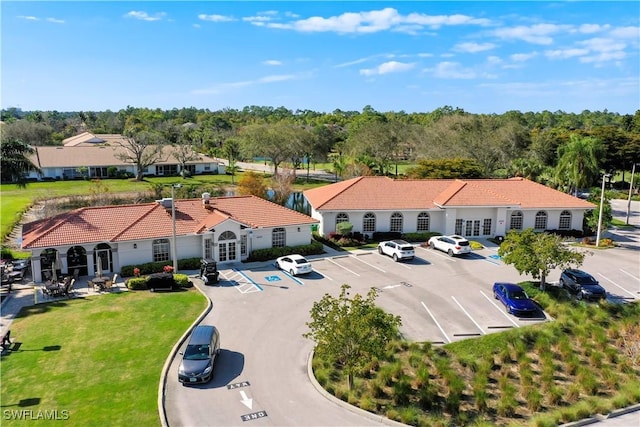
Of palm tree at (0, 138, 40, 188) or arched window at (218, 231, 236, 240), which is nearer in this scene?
arched window at (218, 231, 236, 240)

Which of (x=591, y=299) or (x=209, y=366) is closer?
(x=209, y=366)

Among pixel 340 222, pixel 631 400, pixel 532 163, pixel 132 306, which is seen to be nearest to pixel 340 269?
pixel 340 222

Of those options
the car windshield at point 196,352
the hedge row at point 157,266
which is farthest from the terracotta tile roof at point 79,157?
the car windshield at point 196,352

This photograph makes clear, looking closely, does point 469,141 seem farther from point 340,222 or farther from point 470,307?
point 470,307

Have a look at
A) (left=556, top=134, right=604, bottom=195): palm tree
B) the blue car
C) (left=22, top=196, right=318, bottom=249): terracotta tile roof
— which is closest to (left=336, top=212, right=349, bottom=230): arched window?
(left=22, top=196, right=318, bottom=249): terracotta tile roof

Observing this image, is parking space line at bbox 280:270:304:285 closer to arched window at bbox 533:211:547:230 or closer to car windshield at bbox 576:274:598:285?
car windshield at bbox 576:274:598:285

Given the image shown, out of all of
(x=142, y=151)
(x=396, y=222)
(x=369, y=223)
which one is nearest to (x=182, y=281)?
(x=369, y=223)

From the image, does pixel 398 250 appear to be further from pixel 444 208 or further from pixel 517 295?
pixel 517 295
